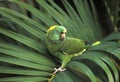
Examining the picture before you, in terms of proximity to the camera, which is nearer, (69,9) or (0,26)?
(0,26)

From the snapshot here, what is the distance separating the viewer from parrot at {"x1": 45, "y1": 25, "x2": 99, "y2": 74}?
1056 mm

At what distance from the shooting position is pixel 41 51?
1.08m

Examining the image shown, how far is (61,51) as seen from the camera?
110cm

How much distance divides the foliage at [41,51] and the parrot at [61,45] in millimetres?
23

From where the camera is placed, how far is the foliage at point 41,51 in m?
1.01

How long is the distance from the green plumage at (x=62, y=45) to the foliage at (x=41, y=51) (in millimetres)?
24

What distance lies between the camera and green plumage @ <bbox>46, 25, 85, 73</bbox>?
1057 mm

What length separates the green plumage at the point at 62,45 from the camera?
106 cm

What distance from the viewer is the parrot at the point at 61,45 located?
1056 millimetres

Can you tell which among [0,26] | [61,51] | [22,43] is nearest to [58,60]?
[61,51]

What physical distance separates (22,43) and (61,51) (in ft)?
0.45

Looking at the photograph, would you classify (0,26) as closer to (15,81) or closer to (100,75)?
(15,81)

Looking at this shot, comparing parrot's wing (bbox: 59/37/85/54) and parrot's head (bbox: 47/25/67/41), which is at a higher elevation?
parrot's head (bbox: 47/25/67/41)

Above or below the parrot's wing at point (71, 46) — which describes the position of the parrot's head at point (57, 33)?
above
